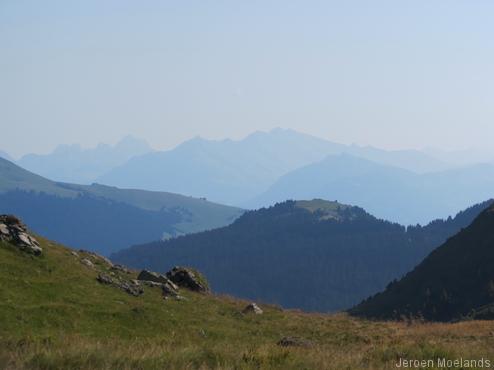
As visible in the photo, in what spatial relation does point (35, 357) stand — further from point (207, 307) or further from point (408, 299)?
point (408, 299)

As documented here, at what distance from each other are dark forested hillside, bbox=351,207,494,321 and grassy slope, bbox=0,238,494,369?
71286 millimetres

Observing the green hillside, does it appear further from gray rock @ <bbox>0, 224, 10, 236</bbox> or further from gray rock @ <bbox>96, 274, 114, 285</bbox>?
gray rock @ <bbox>0, 224, 10, 236</bbox>

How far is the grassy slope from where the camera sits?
1353 centimetres

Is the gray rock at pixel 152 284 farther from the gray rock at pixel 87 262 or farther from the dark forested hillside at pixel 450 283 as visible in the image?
the dark forested hillside at pixel 450 283

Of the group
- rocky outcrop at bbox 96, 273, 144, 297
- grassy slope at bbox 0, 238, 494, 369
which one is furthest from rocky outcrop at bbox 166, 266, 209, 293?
rocky outcrop at bbox 96, 273, 144, 297

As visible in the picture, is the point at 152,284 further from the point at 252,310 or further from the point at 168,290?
the point at 252,310

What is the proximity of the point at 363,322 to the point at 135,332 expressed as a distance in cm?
1753

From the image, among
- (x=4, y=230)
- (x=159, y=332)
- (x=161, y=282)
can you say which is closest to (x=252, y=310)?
(x=161, y=282)

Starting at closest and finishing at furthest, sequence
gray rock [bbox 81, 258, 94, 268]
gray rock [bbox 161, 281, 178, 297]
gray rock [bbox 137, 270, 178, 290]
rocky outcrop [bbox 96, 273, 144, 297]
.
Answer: rocky outcrop [bbox 96, 273, 144, 297], gray rock [bbox 161, 281, 178, 297], gray rock [bbox 81, 258, 94, 268], gray rock [bbox 137, 270, 178, 290]

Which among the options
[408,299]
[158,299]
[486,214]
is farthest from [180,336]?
[486,214]

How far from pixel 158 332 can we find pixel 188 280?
18.4m

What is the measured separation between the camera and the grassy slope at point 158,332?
1353 centimetres

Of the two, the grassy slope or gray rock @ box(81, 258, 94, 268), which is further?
gray rock @ box(81, 258, 94, 268)

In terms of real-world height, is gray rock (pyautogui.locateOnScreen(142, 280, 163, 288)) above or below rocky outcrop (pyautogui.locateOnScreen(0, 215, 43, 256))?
below
